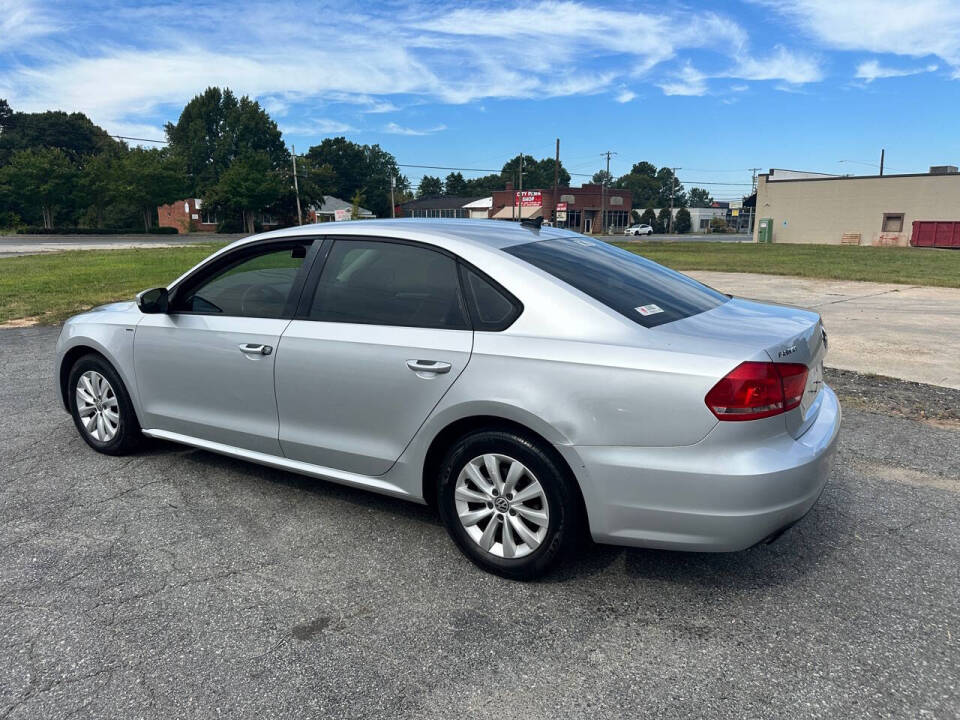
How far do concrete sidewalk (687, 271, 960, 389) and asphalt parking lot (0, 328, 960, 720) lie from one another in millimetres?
3568

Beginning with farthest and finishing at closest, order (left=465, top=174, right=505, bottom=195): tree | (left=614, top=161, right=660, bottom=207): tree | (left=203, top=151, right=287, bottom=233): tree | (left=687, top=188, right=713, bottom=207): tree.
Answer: (left=687, top=188, right=713, bottom=207): tree, (left=614, top=161, right=660, bottom=207): tree, (left=465, top=174, right=505, bottom=195): tree, (left=203, top=151, right=287, bottom=233): tree

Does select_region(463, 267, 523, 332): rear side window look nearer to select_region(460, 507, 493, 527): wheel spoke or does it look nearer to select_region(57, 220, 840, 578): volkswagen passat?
select_region(57, 220, 840, 578): volkswagen passat

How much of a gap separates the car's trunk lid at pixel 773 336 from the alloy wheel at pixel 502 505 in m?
0.87

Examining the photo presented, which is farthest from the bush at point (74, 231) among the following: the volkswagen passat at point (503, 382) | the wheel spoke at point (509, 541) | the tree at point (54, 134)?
the wheel spoke at point (509, 541)

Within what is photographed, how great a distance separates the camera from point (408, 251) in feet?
11.6

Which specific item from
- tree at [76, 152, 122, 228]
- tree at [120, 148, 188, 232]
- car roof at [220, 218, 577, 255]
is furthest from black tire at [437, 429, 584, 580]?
tree at [76, 152, 122, 228]

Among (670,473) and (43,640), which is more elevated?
(670,473)

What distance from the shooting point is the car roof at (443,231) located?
3469 millimetres

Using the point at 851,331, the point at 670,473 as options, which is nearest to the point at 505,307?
the point at 670,473

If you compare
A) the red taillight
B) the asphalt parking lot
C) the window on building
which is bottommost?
the asphalt parking lot

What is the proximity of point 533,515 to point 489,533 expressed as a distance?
25 centimetres

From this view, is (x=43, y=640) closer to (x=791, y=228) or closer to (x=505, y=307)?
(x=505, y=307)

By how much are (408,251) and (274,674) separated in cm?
199

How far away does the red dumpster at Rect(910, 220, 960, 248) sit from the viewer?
47.8 m
